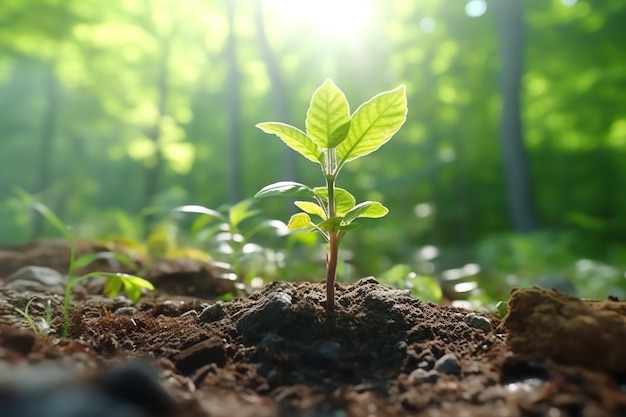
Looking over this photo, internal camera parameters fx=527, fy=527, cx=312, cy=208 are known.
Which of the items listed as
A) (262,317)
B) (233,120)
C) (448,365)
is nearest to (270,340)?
(262,317)

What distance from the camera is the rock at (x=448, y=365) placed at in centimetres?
148

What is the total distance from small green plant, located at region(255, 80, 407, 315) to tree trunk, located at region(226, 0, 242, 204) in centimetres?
829

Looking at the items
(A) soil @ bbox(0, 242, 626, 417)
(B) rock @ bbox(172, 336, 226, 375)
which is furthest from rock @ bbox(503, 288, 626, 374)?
(B) rock @ bbox(172, 336, 226, 375)

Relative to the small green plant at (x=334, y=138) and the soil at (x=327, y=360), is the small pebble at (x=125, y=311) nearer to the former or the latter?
the soil at (x=327, y=360)

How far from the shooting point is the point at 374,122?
1.72 meters

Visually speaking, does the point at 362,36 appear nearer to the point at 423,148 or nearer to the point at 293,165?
the point at 423,148

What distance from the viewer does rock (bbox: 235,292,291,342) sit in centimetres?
173

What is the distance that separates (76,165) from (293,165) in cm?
1390

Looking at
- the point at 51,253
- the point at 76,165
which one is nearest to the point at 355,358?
the point at 51,253

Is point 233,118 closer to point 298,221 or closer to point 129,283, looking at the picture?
point 129,283

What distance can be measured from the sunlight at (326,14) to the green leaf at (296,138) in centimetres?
1039

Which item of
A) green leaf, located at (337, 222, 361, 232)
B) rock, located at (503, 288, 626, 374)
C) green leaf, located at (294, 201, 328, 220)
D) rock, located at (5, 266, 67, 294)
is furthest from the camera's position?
rock, located at (5, 266, 67, 294)

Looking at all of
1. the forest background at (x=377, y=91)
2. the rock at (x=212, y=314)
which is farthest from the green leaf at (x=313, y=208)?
the forest background at (x=377, y=91)

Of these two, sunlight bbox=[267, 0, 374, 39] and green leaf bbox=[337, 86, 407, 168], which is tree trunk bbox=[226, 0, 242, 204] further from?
green leaf bbox=[337, 86, 407, 168]
